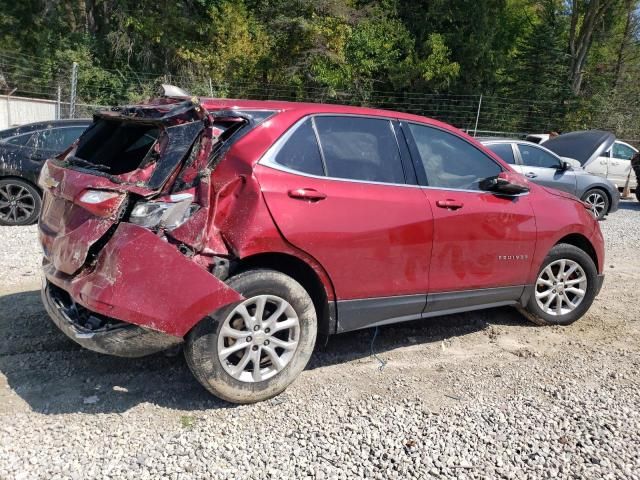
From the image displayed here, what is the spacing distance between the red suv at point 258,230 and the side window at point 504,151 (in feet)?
20.6

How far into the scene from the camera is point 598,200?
11.8 meters

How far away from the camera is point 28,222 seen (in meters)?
8.28

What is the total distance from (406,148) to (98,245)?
220 centimetres

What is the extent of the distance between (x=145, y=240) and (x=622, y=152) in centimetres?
1545

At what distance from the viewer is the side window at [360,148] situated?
3765 mm

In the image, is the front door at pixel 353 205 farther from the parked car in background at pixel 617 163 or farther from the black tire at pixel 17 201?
the parked car in background at pixel 617 163

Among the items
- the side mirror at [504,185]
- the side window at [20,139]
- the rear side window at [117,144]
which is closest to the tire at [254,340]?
the rear side window at [117,144]

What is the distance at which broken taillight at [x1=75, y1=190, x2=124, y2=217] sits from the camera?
3123 millimetres

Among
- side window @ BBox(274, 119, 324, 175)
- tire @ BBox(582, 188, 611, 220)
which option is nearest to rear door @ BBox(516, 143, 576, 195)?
tire @ BBox(582, 188, 611, 220)

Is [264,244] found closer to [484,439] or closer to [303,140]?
[303,140]

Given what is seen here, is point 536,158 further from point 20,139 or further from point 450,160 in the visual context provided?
point 20,139

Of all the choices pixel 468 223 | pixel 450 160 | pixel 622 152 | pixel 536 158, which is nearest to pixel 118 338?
pixel 468 223

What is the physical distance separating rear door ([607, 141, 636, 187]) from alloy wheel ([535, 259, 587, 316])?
11.6 m

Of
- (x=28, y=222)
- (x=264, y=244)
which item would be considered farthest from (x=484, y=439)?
(x=28, y=222)
